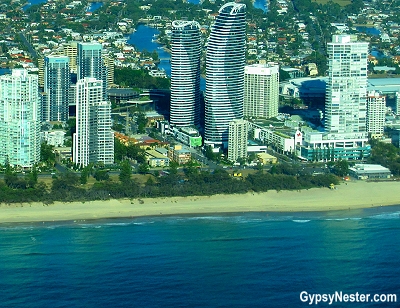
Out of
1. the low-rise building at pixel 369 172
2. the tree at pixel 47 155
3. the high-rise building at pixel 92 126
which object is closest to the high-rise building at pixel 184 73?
the high-rise building at pixel 92 126

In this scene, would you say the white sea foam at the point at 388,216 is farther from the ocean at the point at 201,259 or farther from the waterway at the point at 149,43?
the waterway at the point at 149,43

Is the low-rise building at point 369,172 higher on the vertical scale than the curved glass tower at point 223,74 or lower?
lower

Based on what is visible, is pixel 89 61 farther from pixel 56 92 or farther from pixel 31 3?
pixel 31 3

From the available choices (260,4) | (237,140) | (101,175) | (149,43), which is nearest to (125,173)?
(101,175)

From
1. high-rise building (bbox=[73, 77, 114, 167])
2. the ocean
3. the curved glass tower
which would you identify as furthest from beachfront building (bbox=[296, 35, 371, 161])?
high-rise building (bbox=[73, 77, 114, 167])

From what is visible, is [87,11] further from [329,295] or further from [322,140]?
[329,295]
